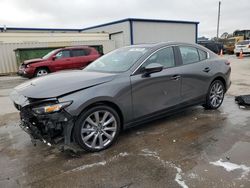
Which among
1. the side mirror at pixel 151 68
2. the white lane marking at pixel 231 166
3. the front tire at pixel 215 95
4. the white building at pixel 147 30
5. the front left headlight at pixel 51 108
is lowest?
the white lane marking at pixel 231 166

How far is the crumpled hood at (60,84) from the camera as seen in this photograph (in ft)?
11.1

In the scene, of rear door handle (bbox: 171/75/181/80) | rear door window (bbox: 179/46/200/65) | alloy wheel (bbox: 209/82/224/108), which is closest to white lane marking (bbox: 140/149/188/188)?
rear door handle (bbox: 171/75/181/80)

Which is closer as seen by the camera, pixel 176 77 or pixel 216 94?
pixel 176 77

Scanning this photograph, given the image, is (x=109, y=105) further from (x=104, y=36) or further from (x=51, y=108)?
(x=104, y=36)

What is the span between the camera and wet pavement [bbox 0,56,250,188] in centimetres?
292

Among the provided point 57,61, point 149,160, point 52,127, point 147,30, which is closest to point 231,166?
point 149,160

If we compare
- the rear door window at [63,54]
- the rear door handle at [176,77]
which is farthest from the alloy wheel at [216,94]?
the rear door window at [63,54]

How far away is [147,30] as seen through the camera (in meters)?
24.2

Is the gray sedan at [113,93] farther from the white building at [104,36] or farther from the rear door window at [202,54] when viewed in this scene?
the white building at [104,36]

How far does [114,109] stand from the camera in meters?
A: 3.84

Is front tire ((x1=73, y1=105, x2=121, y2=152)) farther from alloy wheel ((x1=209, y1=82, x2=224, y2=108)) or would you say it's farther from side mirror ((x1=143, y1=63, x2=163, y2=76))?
alloy wheel ((x1=209, y1=82, x2=224, y2=108))

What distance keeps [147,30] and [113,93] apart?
2147cm

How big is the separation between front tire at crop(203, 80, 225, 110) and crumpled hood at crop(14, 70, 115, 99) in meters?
2.57

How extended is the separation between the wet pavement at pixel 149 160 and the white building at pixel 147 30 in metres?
19.5
